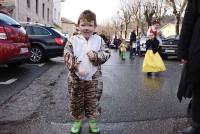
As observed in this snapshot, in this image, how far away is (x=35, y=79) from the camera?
10.2 meters

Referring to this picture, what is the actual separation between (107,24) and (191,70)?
375ft

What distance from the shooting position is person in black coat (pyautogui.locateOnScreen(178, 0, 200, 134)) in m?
Result: 4.41

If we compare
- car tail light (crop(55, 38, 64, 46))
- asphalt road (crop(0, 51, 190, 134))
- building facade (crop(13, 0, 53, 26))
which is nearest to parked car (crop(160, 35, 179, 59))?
car tail light (crop(55, 38, 64, 46))

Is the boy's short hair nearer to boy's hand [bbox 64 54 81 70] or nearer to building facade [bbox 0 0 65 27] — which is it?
boy's hand [bbox 64 54 81 70]

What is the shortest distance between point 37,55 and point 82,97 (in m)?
10.6

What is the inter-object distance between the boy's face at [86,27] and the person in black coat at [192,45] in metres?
1.01

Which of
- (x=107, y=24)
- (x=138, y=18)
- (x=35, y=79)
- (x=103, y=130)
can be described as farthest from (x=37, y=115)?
(x=107, y=24)

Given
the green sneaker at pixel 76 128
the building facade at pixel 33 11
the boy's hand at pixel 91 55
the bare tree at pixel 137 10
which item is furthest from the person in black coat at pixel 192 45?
the bare tree at pixel 137 10

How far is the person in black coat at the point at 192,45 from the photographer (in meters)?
4.41

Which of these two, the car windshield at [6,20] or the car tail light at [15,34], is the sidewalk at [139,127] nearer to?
the car tail light at [15,34]

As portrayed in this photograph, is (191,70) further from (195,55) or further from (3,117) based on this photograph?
(3,117)

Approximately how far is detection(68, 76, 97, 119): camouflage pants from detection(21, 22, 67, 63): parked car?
10419mm

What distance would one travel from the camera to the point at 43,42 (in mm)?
15656

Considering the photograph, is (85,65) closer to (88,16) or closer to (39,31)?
(88,16)
